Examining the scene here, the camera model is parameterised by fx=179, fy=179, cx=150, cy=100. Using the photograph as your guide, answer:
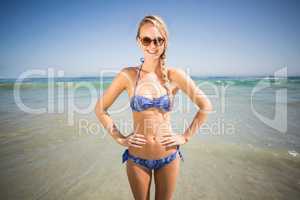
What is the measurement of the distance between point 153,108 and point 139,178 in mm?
885

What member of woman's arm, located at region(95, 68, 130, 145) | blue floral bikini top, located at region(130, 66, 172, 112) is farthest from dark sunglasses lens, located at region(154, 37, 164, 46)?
blue floral bikini top, located at region(130, 66, 172, 112)

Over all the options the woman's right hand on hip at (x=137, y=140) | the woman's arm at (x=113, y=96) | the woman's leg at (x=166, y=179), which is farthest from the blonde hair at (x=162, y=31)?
the woman's leg at (x=166, y=179)

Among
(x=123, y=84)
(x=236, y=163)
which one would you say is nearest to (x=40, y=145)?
(x=123, y=84)

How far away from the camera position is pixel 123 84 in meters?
2.38

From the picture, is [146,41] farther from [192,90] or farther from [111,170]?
[111,170]

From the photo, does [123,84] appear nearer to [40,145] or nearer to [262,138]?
[40,145]

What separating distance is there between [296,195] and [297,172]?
91 cm

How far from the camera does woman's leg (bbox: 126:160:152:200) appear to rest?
7.29 feet

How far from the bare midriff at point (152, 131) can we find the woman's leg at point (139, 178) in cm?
15

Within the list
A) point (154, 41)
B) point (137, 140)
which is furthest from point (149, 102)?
point (154, 41)

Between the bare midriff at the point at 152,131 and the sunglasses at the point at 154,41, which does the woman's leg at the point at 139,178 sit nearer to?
the bare midriff at the point at 152,131

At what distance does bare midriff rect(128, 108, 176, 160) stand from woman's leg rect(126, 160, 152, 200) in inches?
5.8

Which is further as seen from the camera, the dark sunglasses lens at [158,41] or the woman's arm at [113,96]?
the woman's arm at [113,96]

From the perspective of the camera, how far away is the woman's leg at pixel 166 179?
226cm
